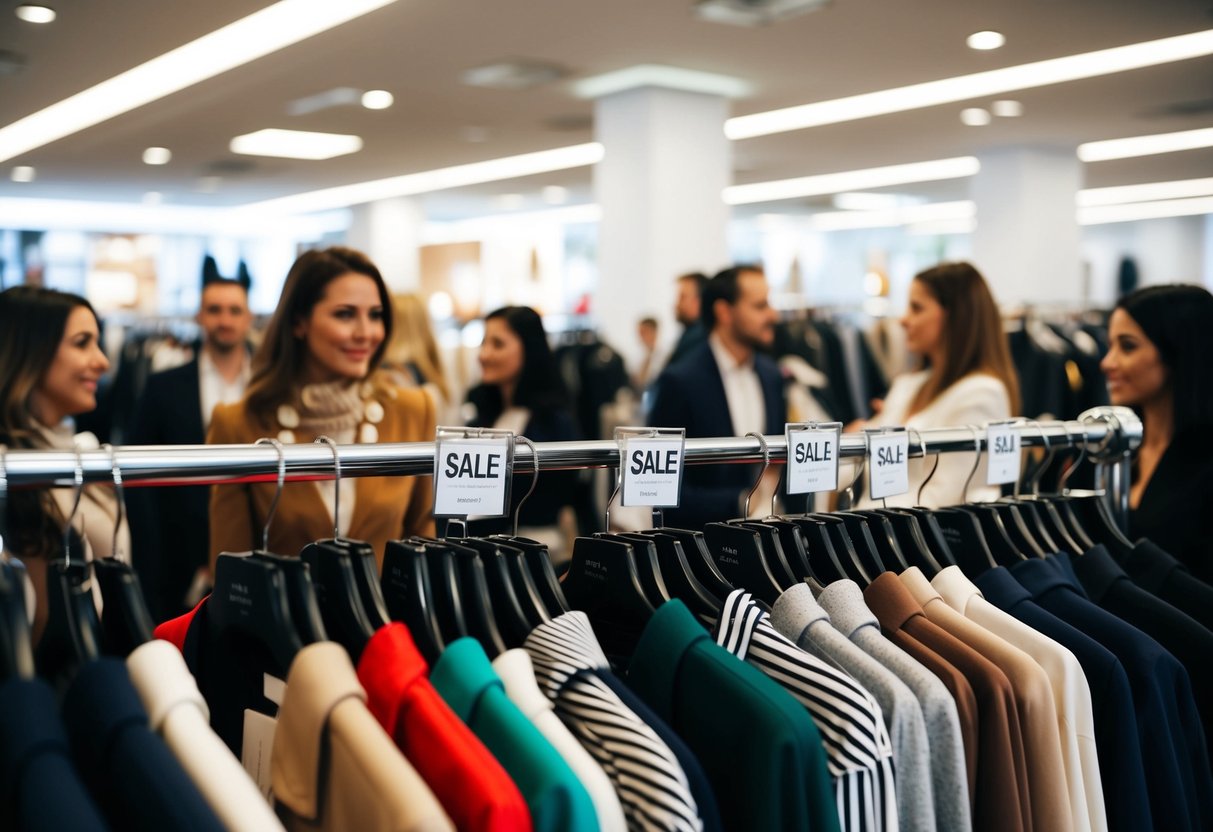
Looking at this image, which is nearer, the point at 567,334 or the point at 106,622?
the point at 106,622

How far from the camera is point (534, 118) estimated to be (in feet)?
27.9

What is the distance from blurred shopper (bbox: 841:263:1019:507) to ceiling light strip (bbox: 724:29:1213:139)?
4.32 meters

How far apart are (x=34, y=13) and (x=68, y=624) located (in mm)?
5728

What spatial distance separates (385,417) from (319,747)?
1601 mm

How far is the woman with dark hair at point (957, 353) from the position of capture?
120 inches

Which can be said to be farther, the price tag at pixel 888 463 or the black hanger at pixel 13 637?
the price tag at pixel 888 463

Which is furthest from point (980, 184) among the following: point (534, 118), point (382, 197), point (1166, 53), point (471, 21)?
point (382, 197)

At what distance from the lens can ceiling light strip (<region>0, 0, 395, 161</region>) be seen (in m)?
5.80

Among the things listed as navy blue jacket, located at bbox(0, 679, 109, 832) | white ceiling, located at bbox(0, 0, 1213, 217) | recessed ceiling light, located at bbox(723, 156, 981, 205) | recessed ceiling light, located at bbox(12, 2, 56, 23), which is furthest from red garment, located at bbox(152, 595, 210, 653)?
recessed ceiling light, located at bbox(723, 156, 981, 205)

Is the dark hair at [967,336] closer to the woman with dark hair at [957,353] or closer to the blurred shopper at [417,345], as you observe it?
the woman with dark hair at [957,353]

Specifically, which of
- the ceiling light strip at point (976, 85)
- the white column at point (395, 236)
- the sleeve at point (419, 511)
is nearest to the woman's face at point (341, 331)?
the sleeve at point (419, 511)

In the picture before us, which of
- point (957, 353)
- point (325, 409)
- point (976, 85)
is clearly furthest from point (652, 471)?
point (976, 85)

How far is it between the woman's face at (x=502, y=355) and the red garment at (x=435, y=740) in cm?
284

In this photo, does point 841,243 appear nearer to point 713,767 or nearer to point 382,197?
point 382,197
